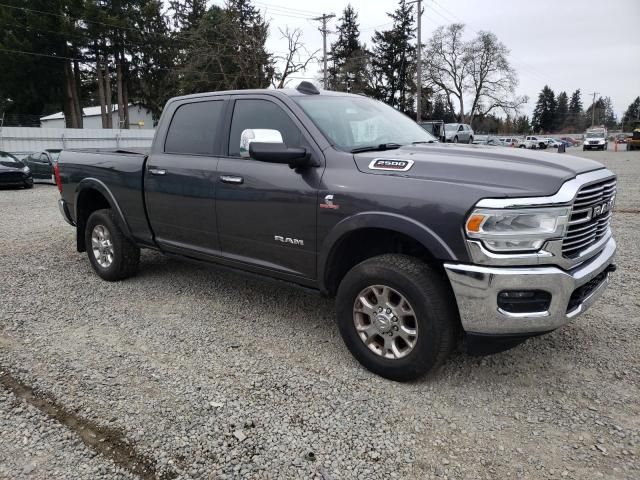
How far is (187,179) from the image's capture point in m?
4.40

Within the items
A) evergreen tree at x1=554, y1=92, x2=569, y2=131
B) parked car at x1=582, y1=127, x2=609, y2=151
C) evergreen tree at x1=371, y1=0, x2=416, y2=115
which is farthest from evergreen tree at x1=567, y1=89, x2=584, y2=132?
parked car at x1=582, y1=127, x2=609, y2=151

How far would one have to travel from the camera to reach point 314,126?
368 cm

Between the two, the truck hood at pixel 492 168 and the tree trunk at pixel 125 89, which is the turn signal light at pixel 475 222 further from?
the tree trunk at pixel 125 89

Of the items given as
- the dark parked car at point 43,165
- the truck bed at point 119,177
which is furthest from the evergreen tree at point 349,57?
the truck bed at point 119,177

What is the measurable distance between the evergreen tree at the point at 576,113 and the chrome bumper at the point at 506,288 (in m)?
119

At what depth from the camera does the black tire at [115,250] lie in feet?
17.5

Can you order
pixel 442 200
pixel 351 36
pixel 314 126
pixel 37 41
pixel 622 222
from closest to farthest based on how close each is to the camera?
pixel 442 200, pixel 314 126, pixel 622 222, pixel 37 41, pixel 351 36

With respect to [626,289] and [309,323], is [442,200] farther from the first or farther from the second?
[626,289]

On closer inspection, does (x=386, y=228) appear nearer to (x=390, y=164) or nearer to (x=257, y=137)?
(x=390, y=164)

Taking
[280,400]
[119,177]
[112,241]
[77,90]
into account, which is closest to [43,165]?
[112,241]

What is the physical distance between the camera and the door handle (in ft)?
13.1

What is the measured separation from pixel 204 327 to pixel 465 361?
2148mm

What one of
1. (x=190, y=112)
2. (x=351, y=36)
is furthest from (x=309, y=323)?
(x=351, y=36)

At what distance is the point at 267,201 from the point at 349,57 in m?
59.4
